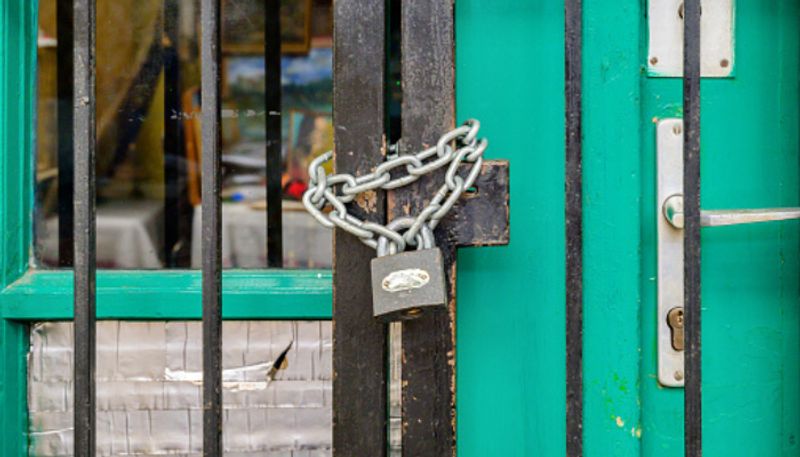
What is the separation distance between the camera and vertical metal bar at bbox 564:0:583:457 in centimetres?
85

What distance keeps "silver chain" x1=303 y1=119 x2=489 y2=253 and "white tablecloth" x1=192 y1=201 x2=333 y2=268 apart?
51cm

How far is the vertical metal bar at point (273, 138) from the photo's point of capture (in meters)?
1.29

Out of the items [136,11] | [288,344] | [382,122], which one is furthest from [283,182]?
[382,122]

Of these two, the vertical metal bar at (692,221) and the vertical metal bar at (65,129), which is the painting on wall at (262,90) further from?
the vertical metal bar at (692,221)

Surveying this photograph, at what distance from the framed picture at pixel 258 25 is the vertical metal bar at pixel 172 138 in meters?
0.09

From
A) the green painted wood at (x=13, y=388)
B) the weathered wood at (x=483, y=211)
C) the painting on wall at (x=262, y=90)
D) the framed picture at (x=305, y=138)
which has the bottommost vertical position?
the green painted wood at (x=13, y=388)

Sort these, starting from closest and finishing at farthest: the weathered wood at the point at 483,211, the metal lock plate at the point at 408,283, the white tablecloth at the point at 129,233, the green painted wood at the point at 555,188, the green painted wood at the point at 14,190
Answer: the metal lock plate at the point at 408,283
the weathered wood at the point at 483,211
the green painted wood at the point at 555,188
the green painted wood at the point at 14,190
the white tablecloth at the point at 129,233

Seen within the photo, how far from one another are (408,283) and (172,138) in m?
0.75

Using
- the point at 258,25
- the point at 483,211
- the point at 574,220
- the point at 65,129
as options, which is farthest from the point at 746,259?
the point at 65,129

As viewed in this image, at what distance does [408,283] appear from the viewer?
708 millimetres

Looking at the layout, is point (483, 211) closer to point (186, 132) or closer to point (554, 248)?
point (554, 248)

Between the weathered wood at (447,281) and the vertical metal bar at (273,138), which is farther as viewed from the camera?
the vertical metal bar at (273,138)

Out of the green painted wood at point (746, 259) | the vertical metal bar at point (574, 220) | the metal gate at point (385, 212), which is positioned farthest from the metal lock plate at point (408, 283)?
the green painted wood at point (746, 259)

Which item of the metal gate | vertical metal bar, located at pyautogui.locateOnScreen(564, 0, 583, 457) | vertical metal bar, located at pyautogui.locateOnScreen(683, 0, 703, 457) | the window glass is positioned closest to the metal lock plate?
the metal gate
